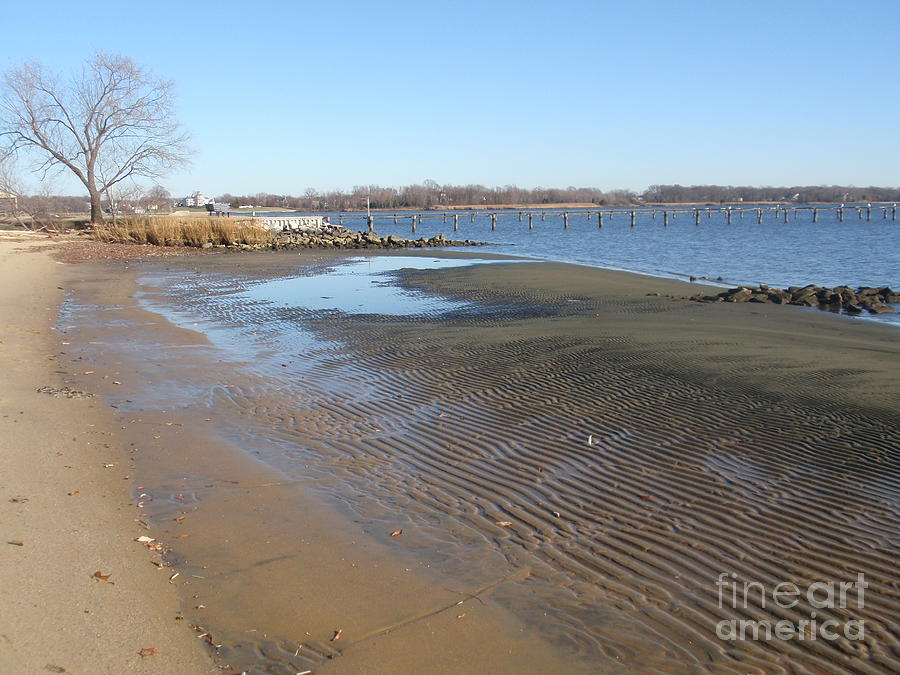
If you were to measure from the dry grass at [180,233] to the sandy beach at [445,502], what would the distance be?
31937mm

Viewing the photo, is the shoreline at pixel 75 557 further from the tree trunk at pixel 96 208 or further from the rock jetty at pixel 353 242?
the tree trunk at pixel 96 208

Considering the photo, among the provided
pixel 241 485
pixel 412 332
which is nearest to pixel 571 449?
pixel 241 485

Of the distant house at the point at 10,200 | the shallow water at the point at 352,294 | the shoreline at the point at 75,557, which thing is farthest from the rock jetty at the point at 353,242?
the shoreline at the point at 75,557

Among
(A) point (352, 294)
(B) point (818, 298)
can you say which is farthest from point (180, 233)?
(B) point (818, 298)

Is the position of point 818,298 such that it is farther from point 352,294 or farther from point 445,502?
point 445,502

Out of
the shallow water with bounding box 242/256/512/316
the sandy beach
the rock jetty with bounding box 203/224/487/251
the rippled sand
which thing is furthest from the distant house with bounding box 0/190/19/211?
the sandy beach

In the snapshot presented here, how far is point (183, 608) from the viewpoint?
415cm

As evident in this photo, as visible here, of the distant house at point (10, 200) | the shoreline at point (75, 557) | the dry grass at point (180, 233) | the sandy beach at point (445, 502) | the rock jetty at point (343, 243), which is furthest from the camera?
the distant house at point (10, 200)

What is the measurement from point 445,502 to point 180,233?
136 ft

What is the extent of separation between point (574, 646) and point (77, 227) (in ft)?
189

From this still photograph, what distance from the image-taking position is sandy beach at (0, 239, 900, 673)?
3.91 meters

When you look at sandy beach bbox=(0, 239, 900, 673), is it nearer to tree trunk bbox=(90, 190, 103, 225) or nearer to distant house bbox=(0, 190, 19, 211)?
tree trunk bbox=(90, 190, 103, 225)

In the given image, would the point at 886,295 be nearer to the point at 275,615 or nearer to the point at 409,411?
the point at 409,411

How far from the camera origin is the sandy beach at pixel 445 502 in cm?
391
